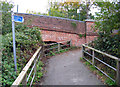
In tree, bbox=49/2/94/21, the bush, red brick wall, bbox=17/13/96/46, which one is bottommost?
the bush

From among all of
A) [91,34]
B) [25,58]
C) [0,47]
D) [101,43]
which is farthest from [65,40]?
[0,47]

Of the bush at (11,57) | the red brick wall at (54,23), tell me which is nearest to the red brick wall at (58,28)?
the red brick wall at (54,23)

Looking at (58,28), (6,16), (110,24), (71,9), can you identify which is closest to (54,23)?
(58,28)

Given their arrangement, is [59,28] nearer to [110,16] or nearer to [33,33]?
[33,33]

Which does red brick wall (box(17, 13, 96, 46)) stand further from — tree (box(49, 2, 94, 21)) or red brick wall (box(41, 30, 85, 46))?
tree (box(49, 2, 94, 21))

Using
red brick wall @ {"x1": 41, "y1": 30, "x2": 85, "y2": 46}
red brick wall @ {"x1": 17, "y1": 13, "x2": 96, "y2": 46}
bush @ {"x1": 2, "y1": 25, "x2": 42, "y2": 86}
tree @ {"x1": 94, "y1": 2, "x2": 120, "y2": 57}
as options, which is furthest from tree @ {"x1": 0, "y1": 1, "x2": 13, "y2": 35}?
tree @ {"x1": 94, "y1": 2, "x2": 120, "y2": 57}

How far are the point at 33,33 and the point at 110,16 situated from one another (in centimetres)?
449

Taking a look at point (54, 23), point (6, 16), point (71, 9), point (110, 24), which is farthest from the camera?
point (71, 9)

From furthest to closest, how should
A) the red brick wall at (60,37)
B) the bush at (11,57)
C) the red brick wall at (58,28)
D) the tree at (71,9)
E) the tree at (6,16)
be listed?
the tree at (71,9) → the red brick wall at (60,37) → the red brick wall at (58,28) → the tree at (6,16) → the bush at (11,57)

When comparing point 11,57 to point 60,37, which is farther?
point 60,37

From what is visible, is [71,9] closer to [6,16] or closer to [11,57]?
[6,16]

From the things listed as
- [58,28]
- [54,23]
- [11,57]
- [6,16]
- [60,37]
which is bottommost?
[11,57]

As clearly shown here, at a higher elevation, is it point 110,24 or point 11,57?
point 110,24

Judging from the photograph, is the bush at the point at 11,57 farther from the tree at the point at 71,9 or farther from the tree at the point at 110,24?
the tree at the point at 71,9
